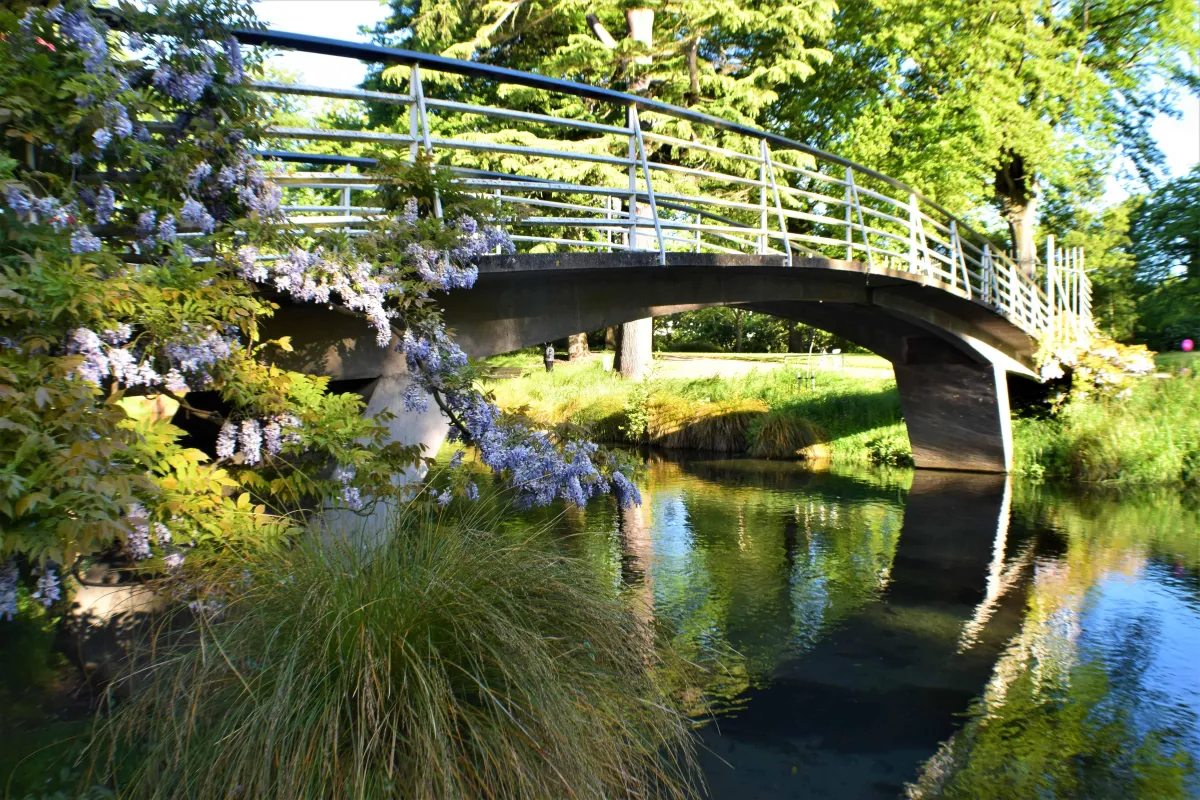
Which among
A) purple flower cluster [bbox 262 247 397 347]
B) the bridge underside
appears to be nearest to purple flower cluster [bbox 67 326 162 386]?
purple flower cluster [bbox 262 247 397 347]

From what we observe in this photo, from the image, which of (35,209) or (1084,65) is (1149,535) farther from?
(1084,65)

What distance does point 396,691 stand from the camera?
11.5 feet

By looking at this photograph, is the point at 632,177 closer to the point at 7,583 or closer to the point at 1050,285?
the point at 7,583

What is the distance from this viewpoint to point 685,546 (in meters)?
10.5

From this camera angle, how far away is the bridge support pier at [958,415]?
16.4 meters

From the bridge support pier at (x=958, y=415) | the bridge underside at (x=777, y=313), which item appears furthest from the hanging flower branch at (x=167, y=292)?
the bridge support pier at (x=958, y=415)

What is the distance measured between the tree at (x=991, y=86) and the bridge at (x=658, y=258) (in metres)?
1.29

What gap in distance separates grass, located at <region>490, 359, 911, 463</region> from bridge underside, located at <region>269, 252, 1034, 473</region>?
4.79 ft

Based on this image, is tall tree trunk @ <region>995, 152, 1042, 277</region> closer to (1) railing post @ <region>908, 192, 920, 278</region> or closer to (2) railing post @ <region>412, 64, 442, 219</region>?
(1) railing post @ <region>908, 192, 920, 278</region>

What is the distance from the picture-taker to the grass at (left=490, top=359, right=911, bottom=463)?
59.8 ft

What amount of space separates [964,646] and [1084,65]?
63.6ft

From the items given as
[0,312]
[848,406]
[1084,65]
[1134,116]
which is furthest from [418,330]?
[1134,116]

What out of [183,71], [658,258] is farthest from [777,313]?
[183,71]

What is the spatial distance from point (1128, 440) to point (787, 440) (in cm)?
574
